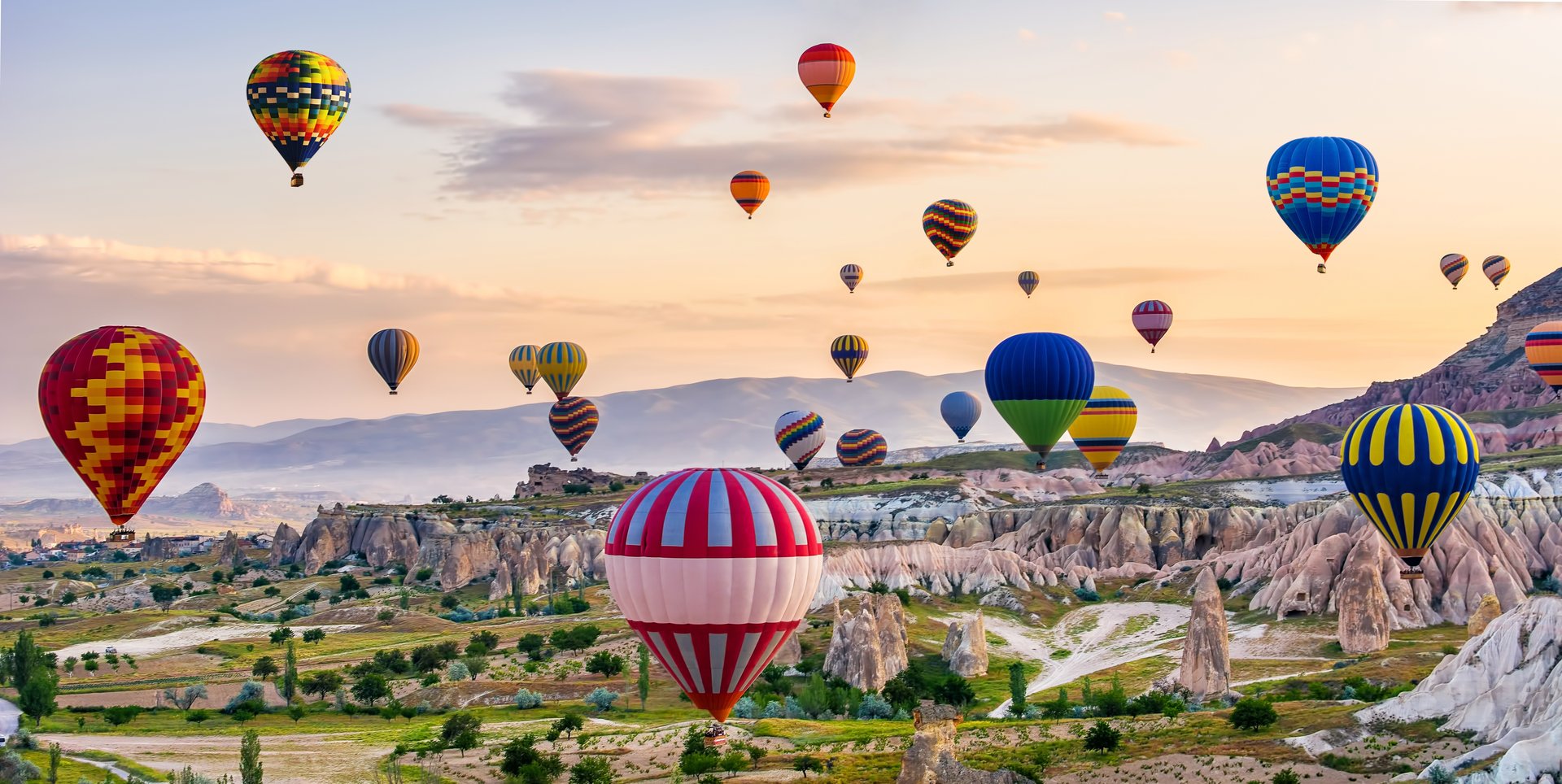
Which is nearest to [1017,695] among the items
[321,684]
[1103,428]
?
[1103,428]

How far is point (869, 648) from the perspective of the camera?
109 meters

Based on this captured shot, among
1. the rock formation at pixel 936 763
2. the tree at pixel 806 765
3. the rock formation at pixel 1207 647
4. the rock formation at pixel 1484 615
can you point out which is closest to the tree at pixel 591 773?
the tree at pixel 806 765

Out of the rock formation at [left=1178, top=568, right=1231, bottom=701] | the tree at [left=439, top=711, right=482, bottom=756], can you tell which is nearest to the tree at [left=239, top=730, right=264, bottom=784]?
the tree at [left=439, top=711, right=482, bottom=756]

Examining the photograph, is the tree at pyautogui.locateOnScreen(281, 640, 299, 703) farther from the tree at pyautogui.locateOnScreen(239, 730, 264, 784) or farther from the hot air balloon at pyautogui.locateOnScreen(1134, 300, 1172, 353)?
the hot air balloon at pyautogui.locateOnScreen(1134, 300, 1172, 353)

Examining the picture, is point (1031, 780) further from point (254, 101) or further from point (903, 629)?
point (254, 101)

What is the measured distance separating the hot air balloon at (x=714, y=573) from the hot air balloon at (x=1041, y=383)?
176ft

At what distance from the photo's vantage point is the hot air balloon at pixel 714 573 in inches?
2377

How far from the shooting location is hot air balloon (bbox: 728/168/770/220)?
163750 millimetres

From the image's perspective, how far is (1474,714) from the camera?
231ft

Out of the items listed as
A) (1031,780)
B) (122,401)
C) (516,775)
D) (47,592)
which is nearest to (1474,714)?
(1031,780)

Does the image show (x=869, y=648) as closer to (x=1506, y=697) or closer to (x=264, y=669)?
(x=264, y=669)

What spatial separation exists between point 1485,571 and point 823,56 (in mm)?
59702

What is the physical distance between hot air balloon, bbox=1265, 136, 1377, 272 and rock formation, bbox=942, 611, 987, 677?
106ft

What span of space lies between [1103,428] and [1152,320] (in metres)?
51.2
